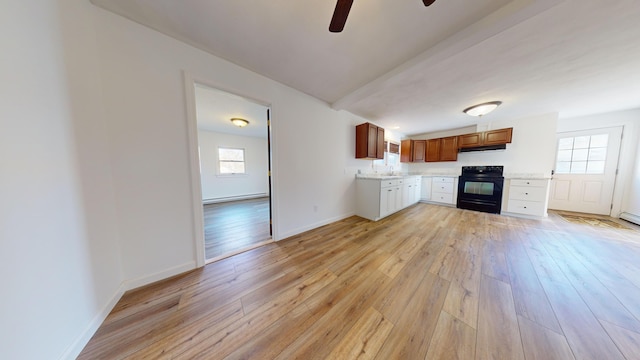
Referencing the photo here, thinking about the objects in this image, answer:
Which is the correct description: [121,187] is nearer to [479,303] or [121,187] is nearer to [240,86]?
[240,86]

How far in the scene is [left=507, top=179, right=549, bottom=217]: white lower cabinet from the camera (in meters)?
3.48

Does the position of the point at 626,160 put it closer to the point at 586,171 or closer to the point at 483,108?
the point at 586,171

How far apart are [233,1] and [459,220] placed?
4691mm

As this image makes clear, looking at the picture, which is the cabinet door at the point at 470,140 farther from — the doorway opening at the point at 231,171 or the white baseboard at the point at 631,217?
the doorway opening at the point at 231,171

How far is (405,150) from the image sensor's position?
5.11m

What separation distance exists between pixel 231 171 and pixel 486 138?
24.1 feet

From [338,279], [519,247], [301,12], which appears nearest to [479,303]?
[338,279]

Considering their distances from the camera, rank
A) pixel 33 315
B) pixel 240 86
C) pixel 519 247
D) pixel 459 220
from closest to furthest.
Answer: pixel 33 315
pixel 240 86
pixel 519 247
pixel 459 220

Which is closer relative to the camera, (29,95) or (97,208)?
(29,95)

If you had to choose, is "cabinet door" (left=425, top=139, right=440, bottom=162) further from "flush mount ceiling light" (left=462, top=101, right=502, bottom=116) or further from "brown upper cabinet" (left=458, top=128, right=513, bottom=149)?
"flush mount ceiling light" (left=462, top=101, right=502, bottom=116)

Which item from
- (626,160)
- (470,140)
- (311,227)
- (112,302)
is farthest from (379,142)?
(626,160)

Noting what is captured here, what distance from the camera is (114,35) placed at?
1.38 metres

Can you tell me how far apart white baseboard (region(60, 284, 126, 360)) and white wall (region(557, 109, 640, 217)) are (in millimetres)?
8005

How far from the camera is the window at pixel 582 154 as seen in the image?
3.72 m
